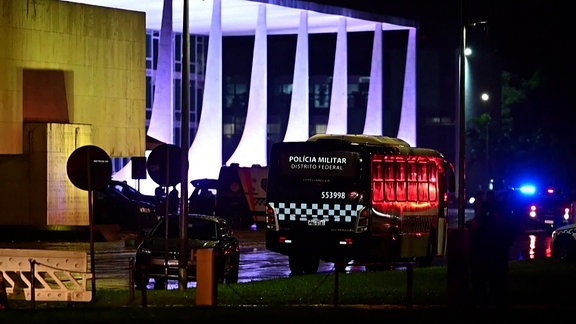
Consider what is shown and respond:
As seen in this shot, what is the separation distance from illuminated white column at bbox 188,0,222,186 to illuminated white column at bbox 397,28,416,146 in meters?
16.1

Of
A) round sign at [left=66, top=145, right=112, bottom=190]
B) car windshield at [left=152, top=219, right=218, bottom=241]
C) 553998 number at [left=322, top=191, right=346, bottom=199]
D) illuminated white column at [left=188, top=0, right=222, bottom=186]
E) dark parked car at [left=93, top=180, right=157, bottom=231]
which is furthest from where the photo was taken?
illuminated white column at [left=188, top=0, right=222, bottom=186]

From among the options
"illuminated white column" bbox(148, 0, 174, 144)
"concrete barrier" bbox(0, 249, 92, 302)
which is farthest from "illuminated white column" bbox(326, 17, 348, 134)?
"concrete barrier" bbox(0, 249, 92, 302)

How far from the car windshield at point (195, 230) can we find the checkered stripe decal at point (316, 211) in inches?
126

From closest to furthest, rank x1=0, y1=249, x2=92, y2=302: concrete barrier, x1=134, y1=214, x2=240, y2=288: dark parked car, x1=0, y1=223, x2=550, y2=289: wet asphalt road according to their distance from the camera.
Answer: x1=0, y1=249, x2=92, y2=302: concrete barrier < x1=134, y1=214, x2=240, y2=288: dark parked car < x1=0, y1=223, x2=550, y2=289: wet asphalt road

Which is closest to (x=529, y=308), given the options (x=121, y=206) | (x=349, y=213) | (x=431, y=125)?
(x=349, y=213)

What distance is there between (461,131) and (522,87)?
47694 mm

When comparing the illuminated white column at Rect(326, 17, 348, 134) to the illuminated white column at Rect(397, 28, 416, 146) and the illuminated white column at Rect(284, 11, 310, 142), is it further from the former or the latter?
the illuminated white column at Rect(397, 28, 416, 146)

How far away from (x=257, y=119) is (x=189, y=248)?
36.1 metres

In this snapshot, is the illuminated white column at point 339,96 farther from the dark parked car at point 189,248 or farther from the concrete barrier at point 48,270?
the concrete barrier at point 48,270

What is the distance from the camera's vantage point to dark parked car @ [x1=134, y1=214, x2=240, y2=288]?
25.3 m

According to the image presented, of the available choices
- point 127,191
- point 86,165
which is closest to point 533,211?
point 127,191

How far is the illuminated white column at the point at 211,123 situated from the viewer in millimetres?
57875

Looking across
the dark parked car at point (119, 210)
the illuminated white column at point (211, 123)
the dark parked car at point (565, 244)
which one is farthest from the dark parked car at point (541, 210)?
the dark parked car at point (565, 244)

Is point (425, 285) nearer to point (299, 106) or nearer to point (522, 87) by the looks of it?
point (299, 106)
